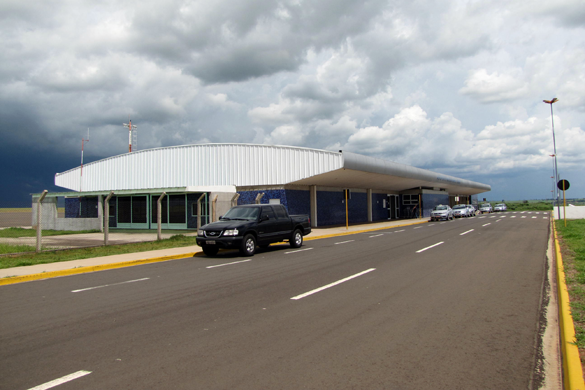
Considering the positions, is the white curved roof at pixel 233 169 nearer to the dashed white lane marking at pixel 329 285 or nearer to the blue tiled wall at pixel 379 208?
the blue tiled wall at pixel 379 208

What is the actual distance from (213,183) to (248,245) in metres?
19.1

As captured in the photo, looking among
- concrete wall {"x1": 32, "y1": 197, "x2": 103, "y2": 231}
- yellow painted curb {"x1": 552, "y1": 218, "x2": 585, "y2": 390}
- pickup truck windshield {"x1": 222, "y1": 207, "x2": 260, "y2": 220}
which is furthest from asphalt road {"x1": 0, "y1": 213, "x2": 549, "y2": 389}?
concrete wall {"x1": 32, "y1": 197, "x2": 103, "y2": 231}

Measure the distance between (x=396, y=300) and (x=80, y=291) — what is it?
6.32m

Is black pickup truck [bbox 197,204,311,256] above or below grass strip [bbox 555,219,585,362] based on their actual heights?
above

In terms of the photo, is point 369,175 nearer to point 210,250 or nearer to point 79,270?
point 210,250

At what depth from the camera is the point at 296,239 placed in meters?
16.6

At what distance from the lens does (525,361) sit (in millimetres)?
4457

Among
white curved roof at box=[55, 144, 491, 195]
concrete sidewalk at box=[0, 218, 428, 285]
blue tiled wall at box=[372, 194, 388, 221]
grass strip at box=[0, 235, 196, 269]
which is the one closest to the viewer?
concrete sidewalk at box=[0, 218, 428, 285]

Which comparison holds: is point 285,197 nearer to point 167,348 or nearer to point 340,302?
point 340,302

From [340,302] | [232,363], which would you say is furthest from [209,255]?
[232,363]

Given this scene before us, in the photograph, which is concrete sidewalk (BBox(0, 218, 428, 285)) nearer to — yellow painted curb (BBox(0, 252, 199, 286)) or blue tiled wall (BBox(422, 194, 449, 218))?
yellow painted curb (BBox(0, 252, 199, 286))

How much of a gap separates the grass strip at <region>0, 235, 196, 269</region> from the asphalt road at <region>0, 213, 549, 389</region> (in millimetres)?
3094

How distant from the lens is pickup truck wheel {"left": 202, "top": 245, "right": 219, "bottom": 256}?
14.4m

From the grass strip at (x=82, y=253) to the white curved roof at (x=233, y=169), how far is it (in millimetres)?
11810
